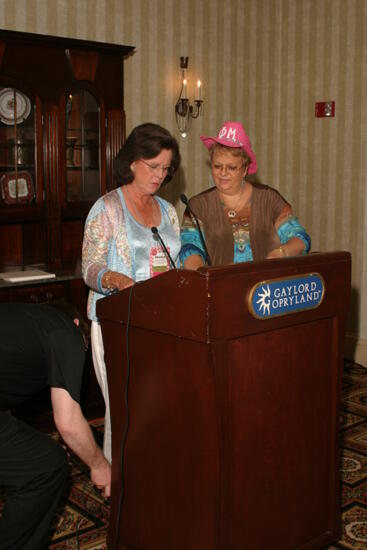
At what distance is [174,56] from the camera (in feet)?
15.8

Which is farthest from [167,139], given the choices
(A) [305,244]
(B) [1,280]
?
(B) [1,280]

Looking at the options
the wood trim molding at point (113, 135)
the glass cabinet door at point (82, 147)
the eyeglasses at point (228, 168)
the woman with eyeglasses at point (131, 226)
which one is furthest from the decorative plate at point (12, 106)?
the eyeglasses at point (228, 168)

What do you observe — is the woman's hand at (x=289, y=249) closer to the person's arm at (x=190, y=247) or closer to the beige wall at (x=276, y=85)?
the person's arm at (x=190, y=247)

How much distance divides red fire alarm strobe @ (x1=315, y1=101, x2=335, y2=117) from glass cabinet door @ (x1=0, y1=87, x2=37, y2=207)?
7.58 ft

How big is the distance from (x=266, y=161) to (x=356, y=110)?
34.5 inches

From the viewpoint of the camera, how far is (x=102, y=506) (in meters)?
2.87

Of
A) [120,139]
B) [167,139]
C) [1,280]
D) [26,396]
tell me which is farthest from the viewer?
[120,139]

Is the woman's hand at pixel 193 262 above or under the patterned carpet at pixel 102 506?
above

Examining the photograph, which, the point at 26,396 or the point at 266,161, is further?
the point at 266,161

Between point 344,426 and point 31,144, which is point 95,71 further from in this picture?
point 344,426

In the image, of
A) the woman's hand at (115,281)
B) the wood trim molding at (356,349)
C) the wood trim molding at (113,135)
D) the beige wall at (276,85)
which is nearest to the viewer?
the woman's hand at (115,281)

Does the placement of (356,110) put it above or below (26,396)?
above

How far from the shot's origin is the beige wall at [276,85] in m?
4.68

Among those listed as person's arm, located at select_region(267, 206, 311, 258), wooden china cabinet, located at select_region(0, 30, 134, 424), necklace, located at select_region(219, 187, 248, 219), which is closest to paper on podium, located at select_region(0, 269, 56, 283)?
wooden china cabinet, located at select_region(0, 30, 134, 424)
